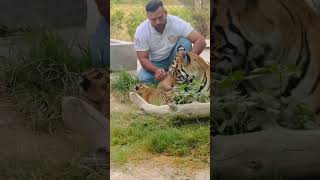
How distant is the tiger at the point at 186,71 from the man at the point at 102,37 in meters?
0.47

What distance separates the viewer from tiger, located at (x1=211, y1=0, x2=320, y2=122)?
4387 millimetres

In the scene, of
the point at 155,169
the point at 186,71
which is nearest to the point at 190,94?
the point at 186,71

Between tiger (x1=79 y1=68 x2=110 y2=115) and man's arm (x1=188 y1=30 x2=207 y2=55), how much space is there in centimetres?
67

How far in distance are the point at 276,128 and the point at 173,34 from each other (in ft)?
3.41

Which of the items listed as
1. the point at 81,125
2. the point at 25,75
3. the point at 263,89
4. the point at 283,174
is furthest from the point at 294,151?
the point at 25,75

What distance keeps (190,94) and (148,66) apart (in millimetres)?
375

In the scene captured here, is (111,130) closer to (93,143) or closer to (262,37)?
(93,143)

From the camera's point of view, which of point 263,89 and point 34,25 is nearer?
point 34,25

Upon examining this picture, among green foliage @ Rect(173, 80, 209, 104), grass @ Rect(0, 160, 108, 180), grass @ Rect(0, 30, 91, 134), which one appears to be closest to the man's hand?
green foliage @ Rect(173, 80, 209, 104)

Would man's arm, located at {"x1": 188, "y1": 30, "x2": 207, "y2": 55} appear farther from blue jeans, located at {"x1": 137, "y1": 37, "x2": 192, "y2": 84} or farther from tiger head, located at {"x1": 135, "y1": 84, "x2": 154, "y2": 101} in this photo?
tiger head, located at {"x1": 135, "y1": 84, "x2": 154, "y2": 101}

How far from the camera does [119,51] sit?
4273 millimetres

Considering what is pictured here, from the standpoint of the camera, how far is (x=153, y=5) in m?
4.30

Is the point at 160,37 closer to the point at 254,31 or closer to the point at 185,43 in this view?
the point at 185,43

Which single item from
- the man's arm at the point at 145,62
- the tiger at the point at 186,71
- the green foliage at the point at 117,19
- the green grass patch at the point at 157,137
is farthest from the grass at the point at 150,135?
the green foliage at the point at 117,19
